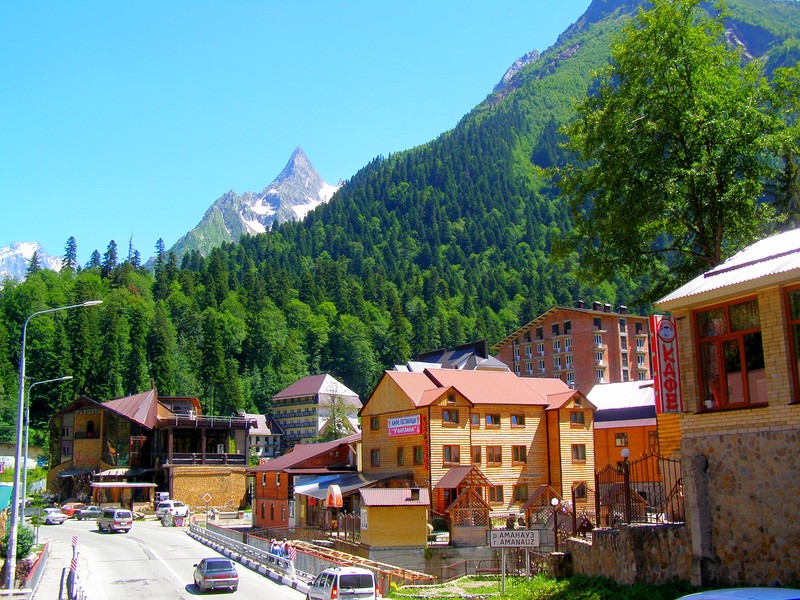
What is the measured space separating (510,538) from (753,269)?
14488 millimetres

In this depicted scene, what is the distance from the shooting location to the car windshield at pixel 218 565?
30.9m

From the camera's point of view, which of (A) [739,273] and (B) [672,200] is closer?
(A) [739,273]

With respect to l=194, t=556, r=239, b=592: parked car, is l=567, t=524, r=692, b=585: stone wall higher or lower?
higher

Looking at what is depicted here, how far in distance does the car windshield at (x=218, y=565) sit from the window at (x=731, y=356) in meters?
21.1

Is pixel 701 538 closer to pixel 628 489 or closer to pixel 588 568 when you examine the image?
pixel 628 489

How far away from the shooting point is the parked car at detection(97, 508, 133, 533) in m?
57.9

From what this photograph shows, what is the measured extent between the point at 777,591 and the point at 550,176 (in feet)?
74.8

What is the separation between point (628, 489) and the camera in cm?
1912

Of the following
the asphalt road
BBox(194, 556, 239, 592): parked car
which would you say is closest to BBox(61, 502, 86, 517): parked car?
the asphalt road

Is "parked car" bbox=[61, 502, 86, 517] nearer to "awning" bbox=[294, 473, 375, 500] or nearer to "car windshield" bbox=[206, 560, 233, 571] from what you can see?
"awning" bbox=[294, 473, 375, 500]

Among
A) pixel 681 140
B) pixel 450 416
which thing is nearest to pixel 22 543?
pixel 450 416

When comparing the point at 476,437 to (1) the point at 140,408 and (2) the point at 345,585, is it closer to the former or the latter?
(2) the point at 345,585

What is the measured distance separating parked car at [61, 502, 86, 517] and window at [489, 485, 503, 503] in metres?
43.7

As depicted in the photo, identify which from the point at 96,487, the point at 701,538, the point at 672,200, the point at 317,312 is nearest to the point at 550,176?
the point at 672,200
